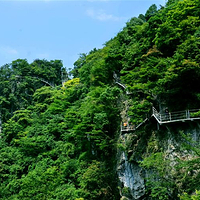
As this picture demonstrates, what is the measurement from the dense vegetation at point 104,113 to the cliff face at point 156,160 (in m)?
0.11

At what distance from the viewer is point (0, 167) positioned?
29.7 m

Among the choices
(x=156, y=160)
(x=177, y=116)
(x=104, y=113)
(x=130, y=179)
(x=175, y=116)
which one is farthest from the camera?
(x=104, y=113)

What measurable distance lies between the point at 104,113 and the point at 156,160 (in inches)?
319

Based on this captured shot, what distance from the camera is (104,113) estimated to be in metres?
22.0

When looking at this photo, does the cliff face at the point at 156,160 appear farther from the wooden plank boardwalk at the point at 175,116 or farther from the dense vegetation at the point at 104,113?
the wooden plank boardwalk at the point at 175,116

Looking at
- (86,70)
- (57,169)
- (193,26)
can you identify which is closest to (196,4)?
(193,26)

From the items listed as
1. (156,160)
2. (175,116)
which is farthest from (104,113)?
(156,160)

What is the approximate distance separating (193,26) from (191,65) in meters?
3.74

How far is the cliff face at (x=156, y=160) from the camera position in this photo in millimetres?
13930

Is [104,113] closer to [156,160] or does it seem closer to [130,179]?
[130,179]

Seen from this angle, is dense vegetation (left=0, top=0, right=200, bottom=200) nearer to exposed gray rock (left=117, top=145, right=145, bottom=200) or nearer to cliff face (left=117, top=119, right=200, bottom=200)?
cliff face (left=117, top=119, right=200, bottom=200)

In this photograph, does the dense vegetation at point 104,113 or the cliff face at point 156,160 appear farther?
the dense vegetation at point 104,113

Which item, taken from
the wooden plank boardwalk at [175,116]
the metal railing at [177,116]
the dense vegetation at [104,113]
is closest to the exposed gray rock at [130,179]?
the dense vegetation at [104,113]

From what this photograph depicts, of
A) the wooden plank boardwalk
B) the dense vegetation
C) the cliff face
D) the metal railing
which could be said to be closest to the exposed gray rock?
the cliff face
